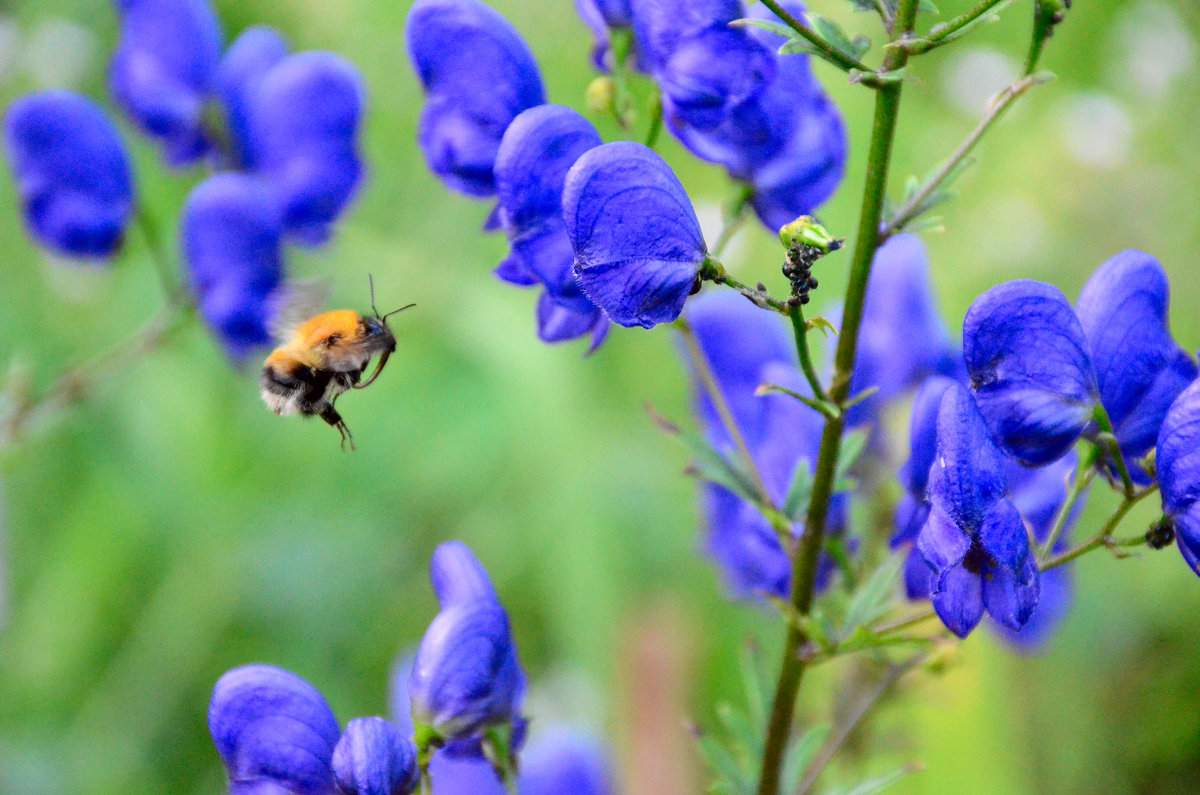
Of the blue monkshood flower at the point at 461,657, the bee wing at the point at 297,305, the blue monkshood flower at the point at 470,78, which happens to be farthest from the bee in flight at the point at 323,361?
the blue monkshood flower at the point at 461,657

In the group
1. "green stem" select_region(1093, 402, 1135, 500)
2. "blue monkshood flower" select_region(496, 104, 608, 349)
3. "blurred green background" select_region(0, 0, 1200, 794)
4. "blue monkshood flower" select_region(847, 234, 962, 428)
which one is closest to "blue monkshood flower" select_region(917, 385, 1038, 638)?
"green stem" select_region(1093, 402, 1135, 500)

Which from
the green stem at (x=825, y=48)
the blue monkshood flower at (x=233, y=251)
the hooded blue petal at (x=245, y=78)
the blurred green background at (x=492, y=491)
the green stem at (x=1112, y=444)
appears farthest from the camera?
the blurred green background at (x=492, y=491)

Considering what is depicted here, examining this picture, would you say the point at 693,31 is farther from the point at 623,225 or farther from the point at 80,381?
the point at 80,381

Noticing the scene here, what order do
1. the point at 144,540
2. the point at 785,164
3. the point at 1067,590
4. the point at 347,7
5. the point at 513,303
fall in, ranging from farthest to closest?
the point at 347,7 → the point at 513,303 → the point at 144,540 → the point at 1067,590 → the point at 785,164

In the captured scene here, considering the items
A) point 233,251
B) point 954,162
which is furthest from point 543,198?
point 233,251

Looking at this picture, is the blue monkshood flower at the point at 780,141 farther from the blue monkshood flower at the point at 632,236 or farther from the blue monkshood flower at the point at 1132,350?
the blue monkshood flower at the point at 1132,350

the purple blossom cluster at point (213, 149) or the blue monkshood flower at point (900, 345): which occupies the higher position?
the purple blossom cluster at point (213, 149)

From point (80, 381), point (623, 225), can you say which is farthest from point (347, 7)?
point (623, 225)
